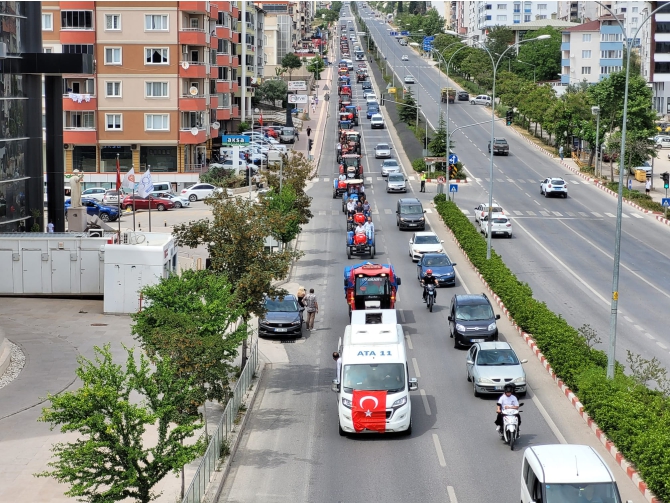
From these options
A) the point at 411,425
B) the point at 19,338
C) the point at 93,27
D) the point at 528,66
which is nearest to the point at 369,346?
the point at 411,425

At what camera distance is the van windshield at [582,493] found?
681 inches

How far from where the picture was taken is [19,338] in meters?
35.5

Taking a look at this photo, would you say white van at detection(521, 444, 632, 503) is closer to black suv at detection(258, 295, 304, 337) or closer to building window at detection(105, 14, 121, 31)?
black suv at detection(258, 295, 304, 337)

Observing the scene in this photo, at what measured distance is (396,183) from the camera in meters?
74.3

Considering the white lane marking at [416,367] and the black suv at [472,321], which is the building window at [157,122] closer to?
the black suv at [472,321]

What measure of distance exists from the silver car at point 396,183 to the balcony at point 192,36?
17428mm

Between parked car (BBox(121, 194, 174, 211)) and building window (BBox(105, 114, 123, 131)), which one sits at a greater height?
building window (BBox(105, 114, 123, 131))

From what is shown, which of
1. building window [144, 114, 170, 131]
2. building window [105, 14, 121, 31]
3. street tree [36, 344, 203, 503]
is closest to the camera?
street tree [36, 344, 203, 503]

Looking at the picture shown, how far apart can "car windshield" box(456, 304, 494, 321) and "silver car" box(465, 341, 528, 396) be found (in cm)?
464

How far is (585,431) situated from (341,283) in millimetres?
21348

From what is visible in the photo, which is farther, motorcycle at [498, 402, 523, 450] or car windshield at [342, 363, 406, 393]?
car windshield at [342, 363, 406, 393]

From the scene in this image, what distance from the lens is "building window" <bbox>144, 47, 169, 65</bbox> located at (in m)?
76.5

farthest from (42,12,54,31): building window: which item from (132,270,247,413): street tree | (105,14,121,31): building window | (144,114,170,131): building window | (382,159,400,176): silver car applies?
(132,270,247,413): street tree

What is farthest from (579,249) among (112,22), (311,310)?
(112,22)
